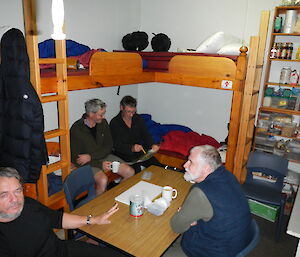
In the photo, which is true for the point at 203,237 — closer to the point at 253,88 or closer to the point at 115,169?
the point at 115,169

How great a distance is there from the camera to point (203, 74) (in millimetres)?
3322

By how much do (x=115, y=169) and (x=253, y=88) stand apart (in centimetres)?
185

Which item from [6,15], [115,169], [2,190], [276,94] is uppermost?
[6,15]

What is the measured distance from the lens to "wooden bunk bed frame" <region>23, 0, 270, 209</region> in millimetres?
2437

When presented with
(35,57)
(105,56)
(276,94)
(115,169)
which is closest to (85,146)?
(115,169)

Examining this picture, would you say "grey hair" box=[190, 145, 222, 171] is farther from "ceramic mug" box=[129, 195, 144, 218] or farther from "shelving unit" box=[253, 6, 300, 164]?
"shelving unit" box=[253, 6, 300, 164]

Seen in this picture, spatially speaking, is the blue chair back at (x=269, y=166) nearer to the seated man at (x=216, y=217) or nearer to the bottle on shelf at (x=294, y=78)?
the bottle on shelf at (x=294, y=78)

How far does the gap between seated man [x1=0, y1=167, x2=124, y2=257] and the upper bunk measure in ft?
3.73

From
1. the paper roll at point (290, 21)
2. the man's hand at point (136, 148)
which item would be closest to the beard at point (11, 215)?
the man's hand at point (136, 148)

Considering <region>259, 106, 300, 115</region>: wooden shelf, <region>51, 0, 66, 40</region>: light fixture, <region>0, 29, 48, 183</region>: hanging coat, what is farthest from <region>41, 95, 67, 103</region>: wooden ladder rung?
<region>259, 106, 300, 115</region>: wooden shelf

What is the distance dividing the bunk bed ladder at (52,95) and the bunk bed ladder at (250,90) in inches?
78.1

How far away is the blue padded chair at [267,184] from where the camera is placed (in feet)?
10.2

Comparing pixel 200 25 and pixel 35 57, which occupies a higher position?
pixel 200 25

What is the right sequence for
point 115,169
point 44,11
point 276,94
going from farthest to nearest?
point 276,94 < point 44,11 < point 115,169
